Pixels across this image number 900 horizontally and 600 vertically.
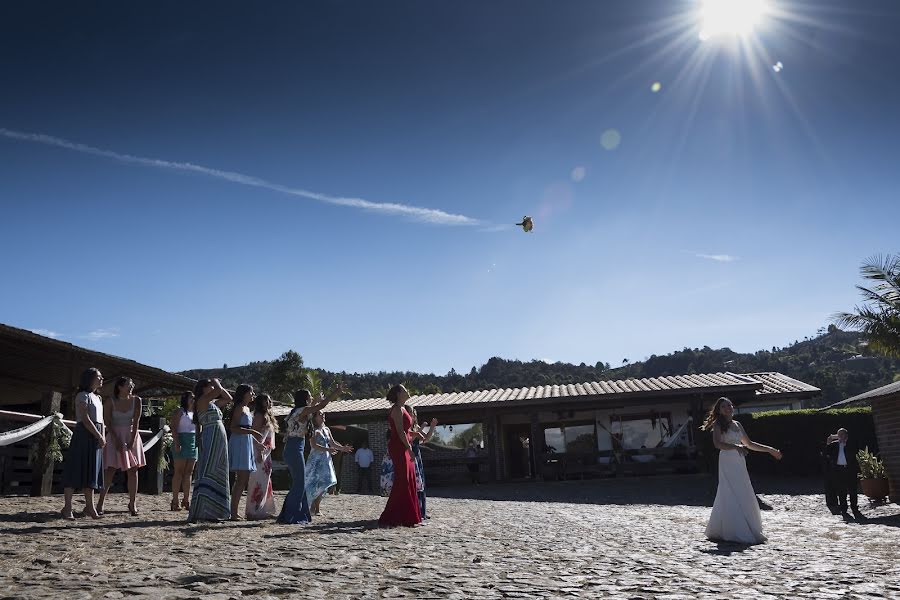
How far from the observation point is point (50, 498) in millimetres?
9484

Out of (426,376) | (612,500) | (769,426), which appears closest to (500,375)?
(426,376)

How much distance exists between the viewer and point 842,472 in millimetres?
10750

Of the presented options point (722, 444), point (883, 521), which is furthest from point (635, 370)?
point (722, 444)

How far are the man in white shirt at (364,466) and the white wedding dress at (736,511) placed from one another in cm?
1443

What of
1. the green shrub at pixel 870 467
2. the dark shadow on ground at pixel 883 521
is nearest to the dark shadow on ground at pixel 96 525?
the dark shadow on ground at pixel 883 521

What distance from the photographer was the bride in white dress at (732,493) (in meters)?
6.82

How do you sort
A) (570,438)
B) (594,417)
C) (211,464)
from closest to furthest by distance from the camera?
(211,464)
(594,417)
(570,438)

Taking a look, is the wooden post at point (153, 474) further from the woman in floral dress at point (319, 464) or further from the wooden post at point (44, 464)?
the woman in floral dress at point (319, 464)

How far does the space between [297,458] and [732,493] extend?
4820mm

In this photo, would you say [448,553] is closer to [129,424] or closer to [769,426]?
[129,424]

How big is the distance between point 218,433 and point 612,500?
973cm

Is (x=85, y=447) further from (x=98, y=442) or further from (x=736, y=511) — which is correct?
(x=736, y=511)

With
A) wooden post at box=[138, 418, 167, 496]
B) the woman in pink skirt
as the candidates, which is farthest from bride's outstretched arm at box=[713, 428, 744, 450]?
wooden post at box=[138, 418, 167, 496]

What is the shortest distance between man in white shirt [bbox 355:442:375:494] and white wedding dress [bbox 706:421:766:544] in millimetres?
14425
